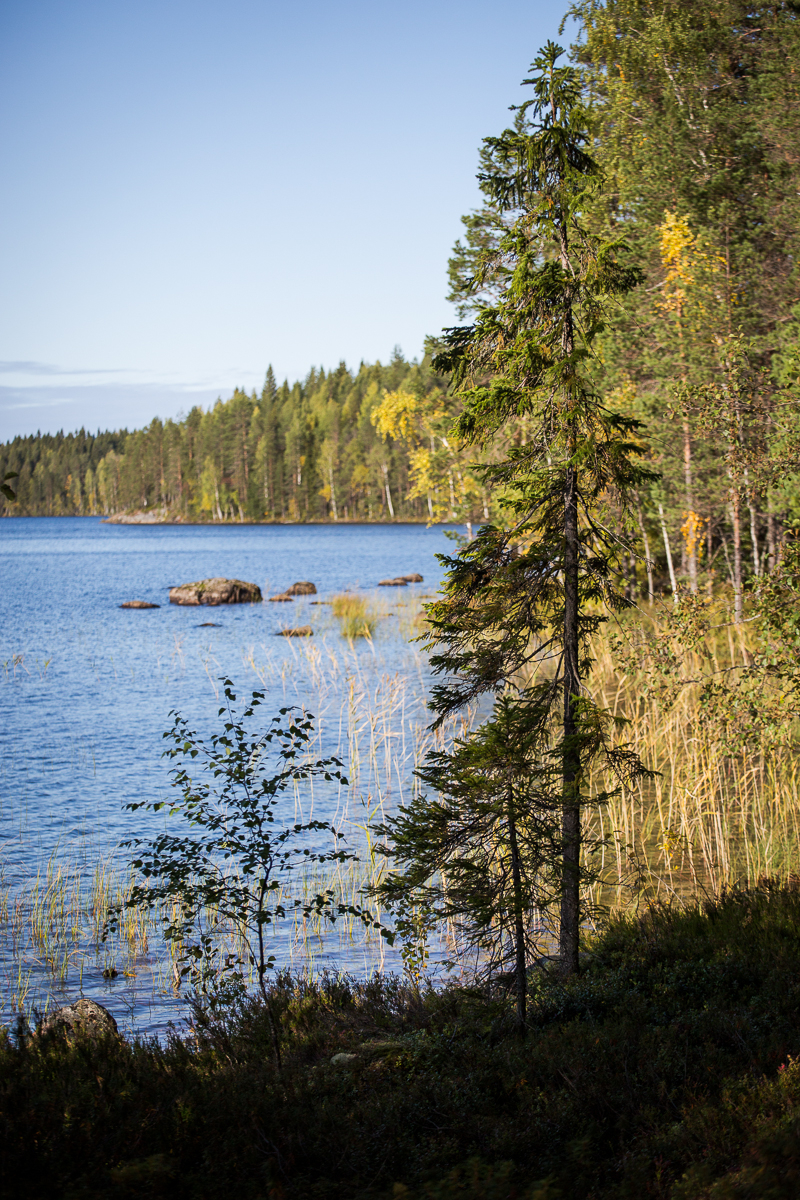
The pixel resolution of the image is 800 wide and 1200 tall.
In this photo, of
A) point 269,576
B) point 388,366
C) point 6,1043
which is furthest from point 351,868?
point 388,366

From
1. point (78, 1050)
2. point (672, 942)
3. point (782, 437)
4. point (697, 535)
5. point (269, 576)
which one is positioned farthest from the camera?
point (269, 576)

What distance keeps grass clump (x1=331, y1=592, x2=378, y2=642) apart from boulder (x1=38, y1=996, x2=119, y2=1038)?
78.2ft

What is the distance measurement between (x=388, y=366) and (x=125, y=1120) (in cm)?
13266

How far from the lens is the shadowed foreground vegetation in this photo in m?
4.67

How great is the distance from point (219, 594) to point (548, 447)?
39942 millimetres

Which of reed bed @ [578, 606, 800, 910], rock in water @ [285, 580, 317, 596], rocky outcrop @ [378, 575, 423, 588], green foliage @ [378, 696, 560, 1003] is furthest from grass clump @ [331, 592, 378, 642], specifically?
green foliage @ [378, 696, 560, 1003]

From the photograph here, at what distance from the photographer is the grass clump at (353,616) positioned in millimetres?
34375

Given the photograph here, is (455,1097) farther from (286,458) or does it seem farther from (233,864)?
(286,458)

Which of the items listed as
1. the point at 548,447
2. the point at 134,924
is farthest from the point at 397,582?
the point at 548,447

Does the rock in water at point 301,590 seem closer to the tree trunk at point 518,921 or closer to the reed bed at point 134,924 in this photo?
the reed bed at point 134,924

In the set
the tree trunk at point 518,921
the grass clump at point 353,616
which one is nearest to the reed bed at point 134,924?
the tree trunk at point 518,921

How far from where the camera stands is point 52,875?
41.4 feet

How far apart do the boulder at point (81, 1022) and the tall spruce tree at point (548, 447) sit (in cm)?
375

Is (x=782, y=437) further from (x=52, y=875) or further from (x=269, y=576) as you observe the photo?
(x=269, y=576)
